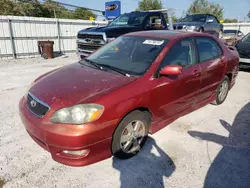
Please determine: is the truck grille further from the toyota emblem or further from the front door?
the toyota emblem

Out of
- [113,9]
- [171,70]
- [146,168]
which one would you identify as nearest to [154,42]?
[171,70]

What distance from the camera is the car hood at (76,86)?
239 centimetres

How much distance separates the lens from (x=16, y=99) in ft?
15.4

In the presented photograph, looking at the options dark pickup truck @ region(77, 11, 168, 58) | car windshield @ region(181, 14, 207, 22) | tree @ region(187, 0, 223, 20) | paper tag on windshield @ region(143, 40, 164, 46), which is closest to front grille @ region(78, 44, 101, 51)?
dark pickup truck @ region(77, 11, 168, 58)

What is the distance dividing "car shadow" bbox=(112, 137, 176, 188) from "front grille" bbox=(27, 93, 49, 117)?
1.10 m

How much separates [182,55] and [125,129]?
1644 mm

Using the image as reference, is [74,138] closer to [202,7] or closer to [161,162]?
[161,162]

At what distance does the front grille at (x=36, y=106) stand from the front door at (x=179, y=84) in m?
1.43

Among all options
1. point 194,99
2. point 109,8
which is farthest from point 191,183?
point 109,8

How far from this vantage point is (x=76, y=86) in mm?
2637

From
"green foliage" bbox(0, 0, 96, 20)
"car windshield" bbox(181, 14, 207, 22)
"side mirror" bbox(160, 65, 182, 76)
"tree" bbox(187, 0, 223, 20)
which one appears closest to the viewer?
"side mirror" bbox(160, 65, 182, 76)

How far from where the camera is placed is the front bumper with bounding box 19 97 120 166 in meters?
2.19

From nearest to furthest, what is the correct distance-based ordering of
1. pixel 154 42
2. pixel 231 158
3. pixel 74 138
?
pixel 74 138 < pixel 231 158 < pixel 154 42

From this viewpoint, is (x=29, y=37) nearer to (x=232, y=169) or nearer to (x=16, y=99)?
(x=16, y=99)
